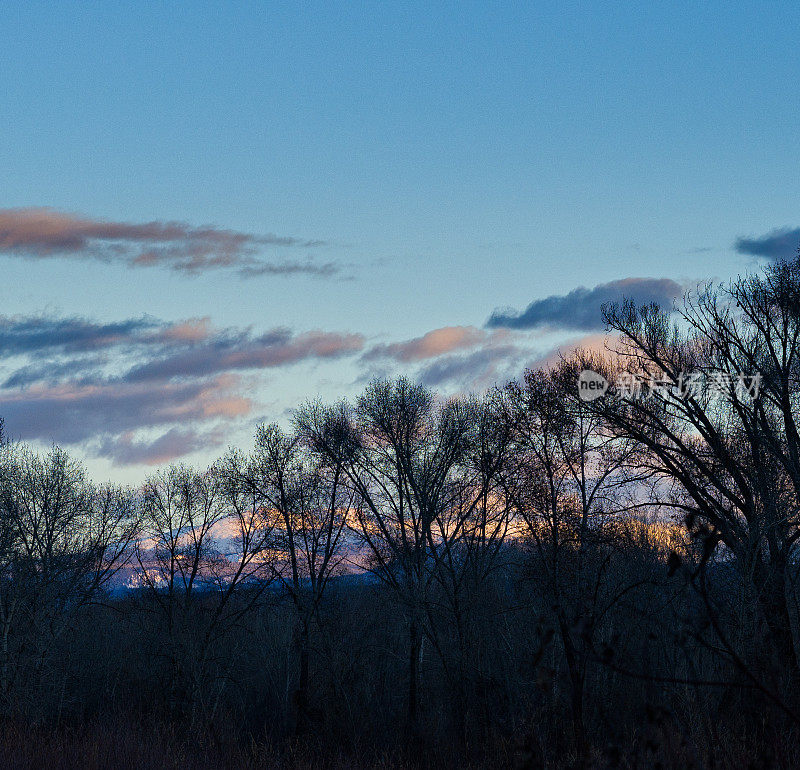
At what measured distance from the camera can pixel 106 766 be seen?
48.1 ft

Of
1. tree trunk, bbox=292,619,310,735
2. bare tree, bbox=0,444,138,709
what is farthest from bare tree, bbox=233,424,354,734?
bare tree, bbox=0,444,138,709

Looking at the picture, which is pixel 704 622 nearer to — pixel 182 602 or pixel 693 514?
pixel 693 514

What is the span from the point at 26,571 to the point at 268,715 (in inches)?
749

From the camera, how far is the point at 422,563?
31.2m

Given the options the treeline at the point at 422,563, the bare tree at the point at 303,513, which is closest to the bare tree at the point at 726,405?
the treeline at the point at 422,563

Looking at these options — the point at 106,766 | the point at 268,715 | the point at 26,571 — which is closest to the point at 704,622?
the point at 106,766

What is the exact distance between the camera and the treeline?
21.6 m

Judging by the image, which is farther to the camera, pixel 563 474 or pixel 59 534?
pixel 59 534

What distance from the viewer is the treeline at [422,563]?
21.6 meters

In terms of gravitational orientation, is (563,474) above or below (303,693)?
above

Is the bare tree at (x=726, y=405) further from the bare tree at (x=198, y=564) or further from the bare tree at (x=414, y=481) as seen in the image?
the bare tree at (x=198, y=564)

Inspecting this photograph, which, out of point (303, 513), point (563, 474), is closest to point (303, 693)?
point (303, 513)

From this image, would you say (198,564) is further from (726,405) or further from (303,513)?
(726,405)

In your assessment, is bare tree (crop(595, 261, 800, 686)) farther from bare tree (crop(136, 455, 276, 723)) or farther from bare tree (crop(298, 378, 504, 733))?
bare tree (crop(136, 455, 276, 723))
